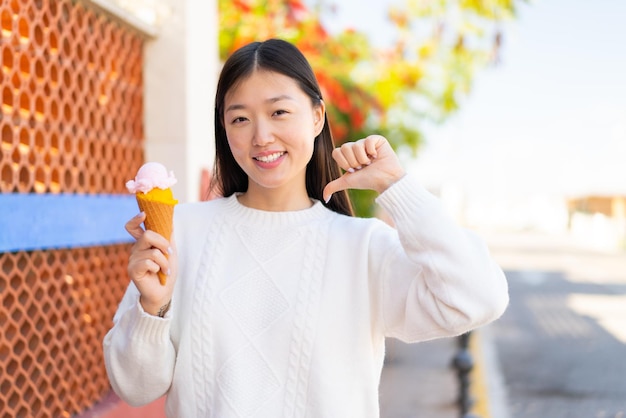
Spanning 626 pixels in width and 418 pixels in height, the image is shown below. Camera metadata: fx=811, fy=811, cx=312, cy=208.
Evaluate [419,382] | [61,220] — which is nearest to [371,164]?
[61,220]

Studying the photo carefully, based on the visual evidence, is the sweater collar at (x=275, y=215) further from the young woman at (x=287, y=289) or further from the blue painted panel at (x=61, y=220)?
the blue painted panel at (x=61, y=220)

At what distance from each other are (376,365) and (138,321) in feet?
2.08

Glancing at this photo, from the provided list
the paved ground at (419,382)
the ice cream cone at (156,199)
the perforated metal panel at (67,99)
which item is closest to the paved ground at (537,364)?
the paved ground at (419,382)

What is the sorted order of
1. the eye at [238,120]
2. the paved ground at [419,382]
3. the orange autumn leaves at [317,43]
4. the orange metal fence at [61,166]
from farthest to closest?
the paved ground at [419,382]
the orange autumn leaves at [317,43]
the orange metal fence at [61,166]
the eye at [238,120]

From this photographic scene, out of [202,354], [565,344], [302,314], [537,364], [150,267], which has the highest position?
[150,267]

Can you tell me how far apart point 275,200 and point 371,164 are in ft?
1.16

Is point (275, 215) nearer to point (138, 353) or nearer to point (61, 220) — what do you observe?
point (138, 353)

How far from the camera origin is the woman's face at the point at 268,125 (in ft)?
6.70

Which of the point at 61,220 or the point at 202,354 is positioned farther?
the point at 61,220

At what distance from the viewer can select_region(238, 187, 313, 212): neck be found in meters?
2.21

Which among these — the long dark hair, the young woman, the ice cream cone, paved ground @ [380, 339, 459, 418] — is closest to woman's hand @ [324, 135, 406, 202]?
the young woman

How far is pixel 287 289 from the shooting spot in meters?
2.07

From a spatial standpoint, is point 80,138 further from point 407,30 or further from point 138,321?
point 407,30

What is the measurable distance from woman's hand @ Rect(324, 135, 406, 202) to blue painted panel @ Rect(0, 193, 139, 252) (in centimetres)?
144
